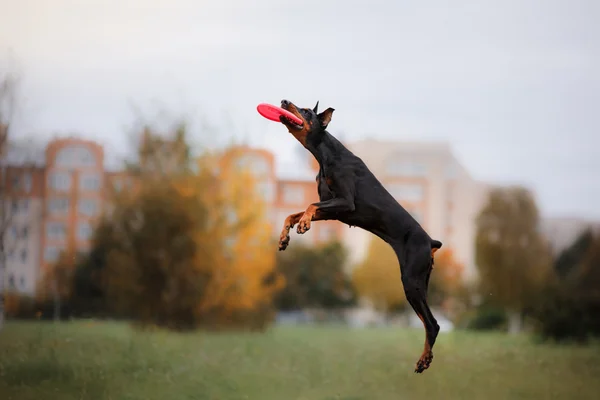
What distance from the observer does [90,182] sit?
125 feet

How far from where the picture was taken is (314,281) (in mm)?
70000

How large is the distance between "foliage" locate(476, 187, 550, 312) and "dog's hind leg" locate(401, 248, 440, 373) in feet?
110

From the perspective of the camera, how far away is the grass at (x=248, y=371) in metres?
18.4

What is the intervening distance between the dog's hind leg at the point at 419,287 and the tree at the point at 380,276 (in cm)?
5848

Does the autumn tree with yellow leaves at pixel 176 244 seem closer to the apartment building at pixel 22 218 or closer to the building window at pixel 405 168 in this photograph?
the apartment building at pixel 22 218

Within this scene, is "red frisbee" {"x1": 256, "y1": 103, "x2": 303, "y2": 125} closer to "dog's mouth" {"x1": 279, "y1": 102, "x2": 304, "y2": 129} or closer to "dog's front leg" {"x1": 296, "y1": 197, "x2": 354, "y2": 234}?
"dog's mouth" {"x1": 279, "y1": 102, "x2": 304, "y2": 129}

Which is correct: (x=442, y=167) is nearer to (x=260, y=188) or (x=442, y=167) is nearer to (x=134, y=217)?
(x=260, y=188)

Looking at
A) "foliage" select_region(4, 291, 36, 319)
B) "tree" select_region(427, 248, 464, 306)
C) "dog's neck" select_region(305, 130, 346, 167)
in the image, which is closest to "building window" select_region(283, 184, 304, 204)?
"tree" select_region(427, 248, 464, 306)

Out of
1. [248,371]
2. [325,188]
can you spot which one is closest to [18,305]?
[248,371]

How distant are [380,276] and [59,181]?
3428cm

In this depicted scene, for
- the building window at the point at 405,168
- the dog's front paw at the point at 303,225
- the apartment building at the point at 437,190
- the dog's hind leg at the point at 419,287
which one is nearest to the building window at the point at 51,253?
the apartment building at the point at 437,190

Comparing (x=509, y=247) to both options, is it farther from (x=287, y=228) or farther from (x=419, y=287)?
(x=287, y=228)

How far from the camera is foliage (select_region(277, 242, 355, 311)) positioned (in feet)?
225

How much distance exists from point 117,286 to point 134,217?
231 cm
